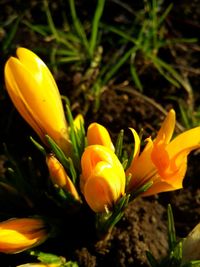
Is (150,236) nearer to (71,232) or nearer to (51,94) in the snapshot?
(71,232)

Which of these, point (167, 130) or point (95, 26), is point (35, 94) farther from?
point (95, 26)

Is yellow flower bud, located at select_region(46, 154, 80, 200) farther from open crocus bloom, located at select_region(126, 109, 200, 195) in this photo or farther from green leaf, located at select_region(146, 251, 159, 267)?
green leaf, located at select_region(146, 251, 159, 267)

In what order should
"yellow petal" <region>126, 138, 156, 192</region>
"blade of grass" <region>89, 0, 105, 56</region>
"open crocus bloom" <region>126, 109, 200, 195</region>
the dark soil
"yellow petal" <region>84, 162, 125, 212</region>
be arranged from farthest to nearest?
"blade of grass" <region>89, 0, 105, 56</region> < the dark soil < "yellow petal" <region>126, 138, 156, 192</region> < "open crocus bloom" <region>126, 109, 200, 195</region> < "yellow petal" <region>84, 162, 125, 212</region>

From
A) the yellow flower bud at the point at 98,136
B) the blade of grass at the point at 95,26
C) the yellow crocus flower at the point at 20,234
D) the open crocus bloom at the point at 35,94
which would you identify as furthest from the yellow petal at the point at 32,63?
the blade of grass at the point at 95,26

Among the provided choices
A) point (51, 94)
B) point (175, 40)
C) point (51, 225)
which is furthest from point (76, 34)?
point (51, 225)

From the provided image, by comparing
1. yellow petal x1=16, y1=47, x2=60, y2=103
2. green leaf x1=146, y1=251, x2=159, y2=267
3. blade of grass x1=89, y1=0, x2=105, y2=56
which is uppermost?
blade of grass x1=89, y1=0, x2=105, y2=56

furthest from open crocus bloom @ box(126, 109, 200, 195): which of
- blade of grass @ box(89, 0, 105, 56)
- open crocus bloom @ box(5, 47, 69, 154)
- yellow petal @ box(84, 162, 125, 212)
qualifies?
blade of grass @ box(89, 0, 105, 56)

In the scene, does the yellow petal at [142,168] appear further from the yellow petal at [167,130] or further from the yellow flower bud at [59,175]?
the yellow flower bud at [59,175]

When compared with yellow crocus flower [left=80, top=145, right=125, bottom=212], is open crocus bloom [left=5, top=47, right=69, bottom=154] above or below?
above

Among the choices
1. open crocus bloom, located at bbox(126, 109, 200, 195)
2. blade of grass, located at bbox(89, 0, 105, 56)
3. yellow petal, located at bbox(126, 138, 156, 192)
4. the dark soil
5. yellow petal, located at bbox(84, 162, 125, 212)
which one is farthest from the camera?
blade of grass, located at bbox(89, 0, 105, 56)
